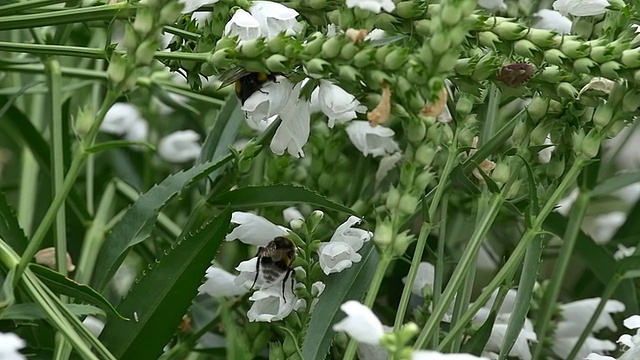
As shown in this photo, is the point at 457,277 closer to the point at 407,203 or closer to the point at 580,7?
the point at 407,203

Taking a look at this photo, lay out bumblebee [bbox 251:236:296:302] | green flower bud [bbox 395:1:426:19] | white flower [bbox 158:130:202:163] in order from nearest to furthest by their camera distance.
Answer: green flower bud [bbox 395:1:426:19]
bumblebee [bbox 251:236:296:302]
white flower [bbox 158:130:202:163]

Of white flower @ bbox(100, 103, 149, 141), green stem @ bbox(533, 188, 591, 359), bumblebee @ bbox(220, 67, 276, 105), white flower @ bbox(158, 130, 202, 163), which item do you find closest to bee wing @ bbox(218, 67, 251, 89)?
bumblebee @ bbox(220, 67, 276, 105)

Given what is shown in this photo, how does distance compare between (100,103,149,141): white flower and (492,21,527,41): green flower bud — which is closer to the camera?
(492,21,527,41): green flower bud

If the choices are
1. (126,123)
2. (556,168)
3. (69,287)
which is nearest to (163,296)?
(69,287)

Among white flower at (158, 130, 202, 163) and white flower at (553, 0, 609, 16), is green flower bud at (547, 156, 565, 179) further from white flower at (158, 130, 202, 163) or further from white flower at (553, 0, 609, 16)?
white flower at (158, 130, 202, 163)

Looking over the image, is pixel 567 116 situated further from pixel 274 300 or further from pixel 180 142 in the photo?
pixel 180 142
